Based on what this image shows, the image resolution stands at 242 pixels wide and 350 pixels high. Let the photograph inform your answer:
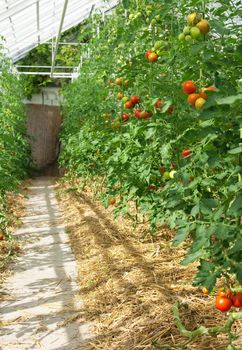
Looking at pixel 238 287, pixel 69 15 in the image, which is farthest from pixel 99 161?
pixel 69 15

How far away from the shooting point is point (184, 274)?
133 inches

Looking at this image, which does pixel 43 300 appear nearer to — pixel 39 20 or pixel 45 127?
pixel 39 20

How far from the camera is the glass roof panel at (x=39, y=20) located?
9.30 meters

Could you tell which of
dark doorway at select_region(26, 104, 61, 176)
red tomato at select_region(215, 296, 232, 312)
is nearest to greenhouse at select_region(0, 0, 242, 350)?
red tomato at select_region(215, 296, 232, 312)

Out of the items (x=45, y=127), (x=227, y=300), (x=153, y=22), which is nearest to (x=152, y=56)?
(x=153, y=22)

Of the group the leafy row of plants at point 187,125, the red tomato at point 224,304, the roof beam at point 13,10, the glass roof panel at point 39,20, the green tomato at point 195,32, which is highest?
the glass roof panel at point 39,20

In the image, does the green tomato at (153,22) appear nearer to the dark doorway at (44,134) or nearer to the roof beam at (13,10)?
the roof beam at (13,10)

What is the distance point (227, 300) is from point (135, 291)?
4.77 feet

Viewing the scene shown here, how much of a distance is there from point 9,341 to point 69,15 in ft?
28.5

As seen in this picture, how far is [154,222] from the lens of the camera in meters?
3.46

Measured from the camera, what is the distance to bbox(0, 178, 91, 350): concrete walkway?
107 inches

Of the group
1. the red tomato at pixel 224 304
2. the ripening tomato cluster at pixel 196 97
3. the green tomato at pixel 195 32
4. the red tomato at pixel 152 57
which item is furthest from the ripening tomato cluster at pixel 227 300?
the red tomato at pixel 152 57

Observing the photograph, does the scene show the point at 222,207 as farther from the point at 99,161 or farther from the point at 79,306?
the point at 99,161

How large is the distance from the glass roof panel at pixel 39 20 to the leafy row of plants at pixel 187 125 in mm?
3740
